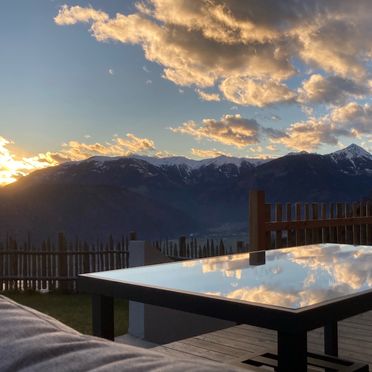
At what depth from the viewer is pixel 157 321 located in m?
6.37

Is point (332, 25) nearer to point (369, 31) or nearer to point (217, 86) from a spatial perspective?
point (369, 31)

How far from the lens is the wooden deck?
169 inches

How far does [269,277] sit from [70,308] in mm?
9313

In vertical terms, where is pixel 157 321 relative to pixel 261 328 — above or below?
below

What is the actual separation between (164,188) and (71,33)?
124584mm

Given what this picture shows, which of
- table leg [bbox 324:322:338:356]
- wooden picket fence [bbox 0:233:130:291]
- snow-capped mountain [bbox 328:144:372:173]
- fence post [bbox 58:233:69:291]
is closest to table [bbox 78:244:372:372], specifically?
table leg [bbox 324:322:338:356]

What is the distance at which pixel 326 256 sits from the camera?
128 inches

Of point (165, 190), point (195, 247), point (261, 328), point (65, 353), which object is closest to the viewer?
point (65, 353)

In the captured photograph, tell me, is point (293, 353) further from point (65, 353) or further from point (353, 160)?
point (353, 160)

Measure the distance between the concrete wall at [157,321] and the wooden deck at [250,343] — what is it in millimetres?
1407

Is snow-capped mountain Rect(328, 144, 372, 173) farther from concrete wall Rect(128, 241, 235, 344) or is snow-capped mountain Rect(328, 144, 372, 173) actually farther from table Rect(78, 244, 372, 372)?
table Rect(78, 244, 372, 372)

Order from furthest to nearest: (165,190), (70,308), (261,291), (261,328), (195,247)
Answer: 1. (165,190)
2. (195,247)
3. (70,308)
4. (261,328)
5. (261,291)

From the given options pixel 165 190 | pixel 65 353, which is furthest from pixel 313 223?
pixel 165 190

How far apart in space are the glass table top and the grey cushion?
43.3 inches
